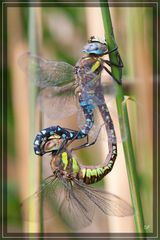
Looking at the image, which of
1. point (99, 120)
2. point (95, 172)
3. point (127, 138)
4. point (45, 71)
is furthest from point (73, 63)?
point (127, 138)

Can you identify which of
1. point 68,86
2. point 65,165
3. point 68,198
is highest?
point 68,86

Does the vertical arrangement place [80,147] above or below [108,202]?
above

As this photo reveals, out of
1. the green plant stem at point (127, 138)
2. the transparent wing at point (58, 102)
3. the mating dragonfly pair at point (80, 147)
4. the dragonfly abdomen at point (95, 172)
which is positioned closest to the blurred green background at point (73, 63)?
the transparent wing at point (58, 102)

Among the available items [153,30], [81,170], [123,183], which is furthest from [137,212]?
[153,30]

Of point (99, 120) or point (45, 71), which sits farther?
point (45, 71)

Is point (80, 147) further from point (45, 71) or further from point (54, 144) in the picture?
point (45, 71)

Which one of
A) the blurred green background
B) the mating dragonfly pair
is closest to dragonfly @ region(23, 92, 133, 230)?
the mating dragonfly pair

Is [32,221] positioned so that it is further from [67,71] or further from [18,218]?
[18,218]
